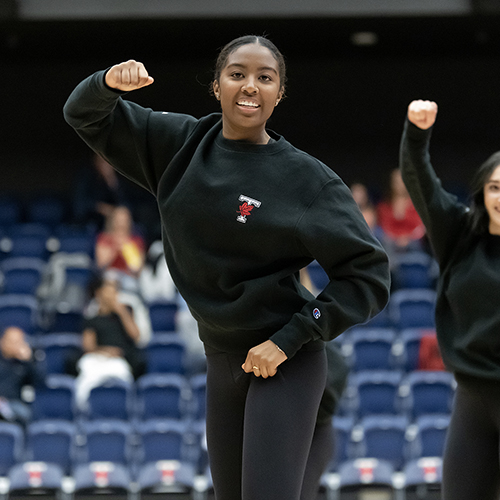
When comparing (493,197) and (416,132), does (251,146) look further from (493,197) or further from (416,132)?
(493,197)

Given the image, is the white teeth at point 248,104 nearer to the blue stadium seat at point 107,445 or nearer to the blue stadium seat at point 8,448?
the blue stadium seat at point 107,445

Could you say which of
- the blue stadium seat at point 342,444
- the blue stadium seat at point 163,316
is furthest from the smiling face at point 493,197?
the blue stadium seat at point 163,316

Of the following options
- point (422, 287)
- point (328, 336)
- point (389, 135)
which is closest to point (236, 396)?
point (328, 336)

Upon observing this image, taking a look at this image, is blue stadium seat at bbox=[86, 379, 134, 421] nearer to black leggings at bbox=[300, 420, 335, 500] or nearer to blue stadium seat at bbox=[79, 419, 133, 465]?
blue stadium seat at bbox=[79, 419, 133, 465]

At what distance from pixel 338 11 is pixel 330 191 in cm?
699

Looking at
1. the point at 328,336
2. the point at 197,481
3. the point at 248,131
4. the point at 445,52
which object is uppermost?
the point at 445,52

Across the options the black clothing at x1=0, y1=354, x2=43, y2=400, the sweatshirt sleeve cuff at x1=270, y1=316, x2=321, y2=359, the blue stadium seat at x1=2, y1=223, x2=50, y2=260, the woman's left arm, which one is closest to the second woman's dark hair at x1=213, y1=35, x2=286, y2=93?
the woman's left arm

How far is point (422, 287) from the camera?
819 centimetres

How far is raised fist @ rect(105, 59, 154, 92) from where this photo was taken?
2193 millimetres

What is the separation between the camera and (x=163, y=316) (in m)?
7.58

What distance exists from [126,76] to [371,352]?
17.1ft

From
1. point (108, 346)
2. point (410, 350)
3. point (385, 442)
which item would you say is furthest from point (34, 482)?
point (410, 350)

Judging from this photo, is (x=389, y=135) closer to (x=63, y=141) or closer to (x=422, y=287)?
(x=422, y=287)

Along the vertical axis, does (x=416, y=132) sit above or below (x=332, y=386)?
above
